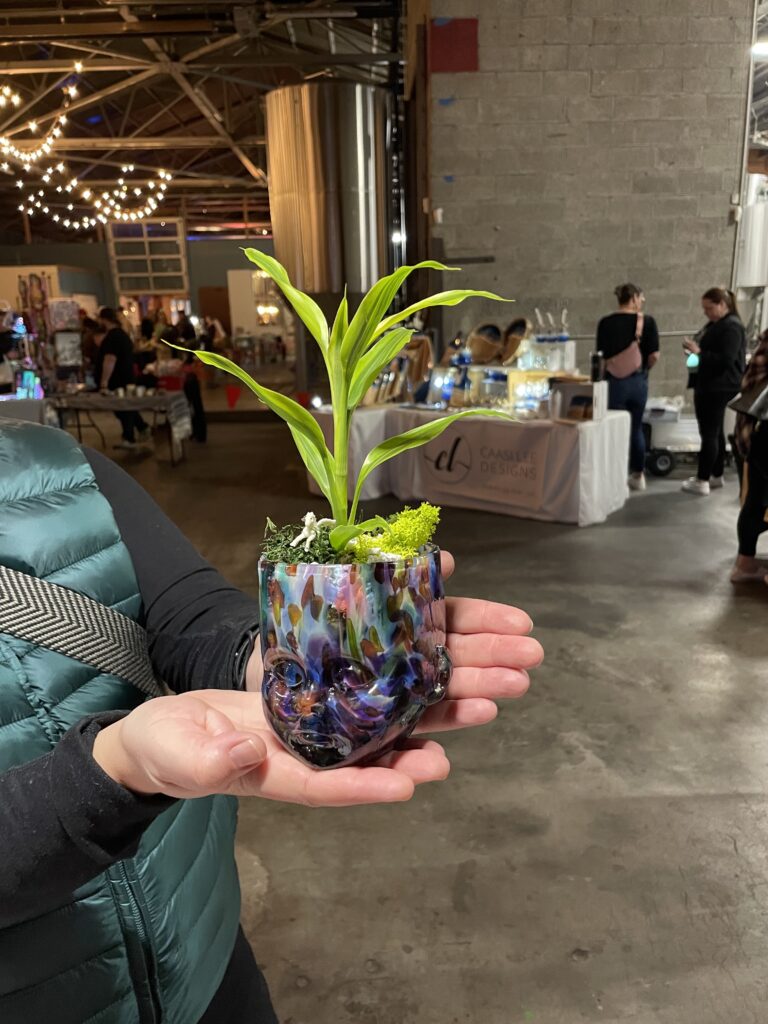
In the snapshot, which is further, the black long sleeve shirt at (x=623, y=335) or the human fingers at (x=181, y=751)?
the black long sleeve shirt at (x=623, y=335)

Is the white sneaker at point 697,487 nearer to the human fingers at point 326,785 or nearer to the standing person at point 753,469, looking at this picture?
the standing person at point 753,469

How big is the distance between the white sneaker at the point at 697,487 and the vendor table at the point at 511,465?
1.95 feet

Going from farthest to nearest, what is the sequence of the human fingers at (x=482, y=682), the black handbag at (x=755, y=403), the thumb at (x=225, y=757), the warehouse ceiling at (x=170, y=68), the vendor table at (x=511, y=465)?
the warehouse ceiling at (x=170, y=68)
the vendor table at (x=511, y=465)
the black handbag at (x=755, y=403)
the human fingers at (x=482, y=682)
the thumb at (x=225, y=757)

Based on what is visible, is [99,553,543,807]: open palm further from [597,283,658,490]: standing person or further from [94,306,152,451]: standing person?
[94,306,152,451]: standing person

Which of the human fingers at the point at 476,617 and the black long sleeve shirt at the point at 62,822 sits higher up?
the human fingers at the point at 476,617

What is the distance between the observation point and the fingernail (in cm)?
55

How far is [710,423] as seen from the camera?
5.10 metres

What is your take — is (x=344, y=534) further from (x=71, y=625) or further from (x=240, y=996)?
(x=240, y=996)

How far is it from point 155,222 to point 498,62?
1295 cm

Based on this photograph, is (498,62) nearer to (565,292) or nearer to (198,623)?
(565,292)

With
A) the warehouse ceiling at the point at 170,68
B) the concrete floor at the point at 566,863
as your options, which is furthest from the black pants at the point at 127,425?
the concrete floor at the point at 566,863

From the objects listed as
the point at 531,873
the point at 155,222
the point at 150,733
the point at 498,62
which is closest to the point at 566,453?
the point at 531,873

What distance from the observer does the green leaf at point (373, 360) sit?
2.60ft

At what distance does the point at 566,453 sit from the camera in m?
4.54
